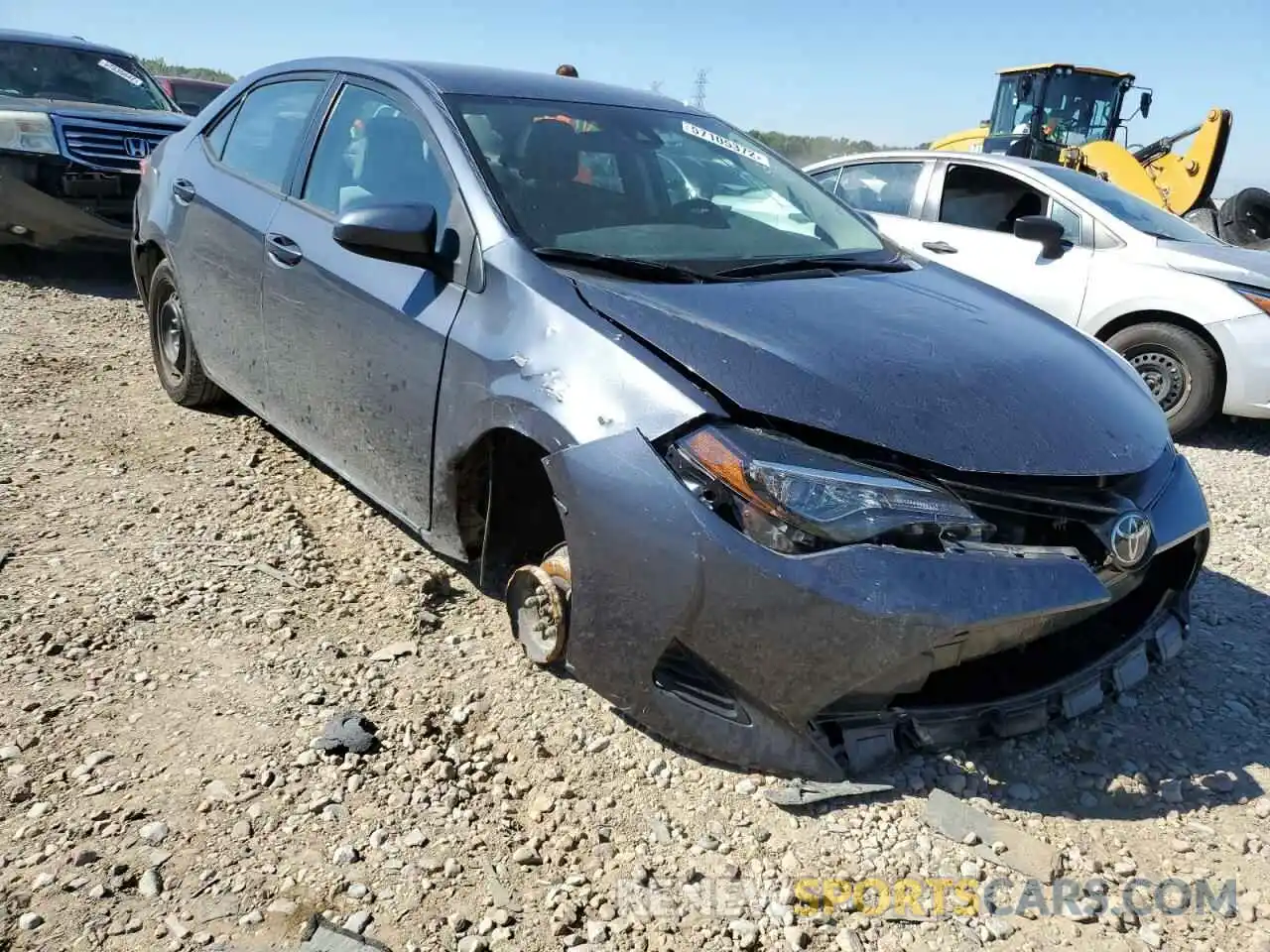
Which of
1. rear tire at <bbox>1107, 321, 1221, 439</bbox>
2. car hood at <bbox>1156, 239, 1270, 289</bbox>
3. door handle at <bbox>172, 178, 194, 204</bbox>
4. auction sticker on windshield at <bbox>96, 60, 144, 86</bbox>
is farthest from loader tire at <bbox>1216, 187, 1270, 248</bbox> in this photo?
auction sticker on windshield at <bbox>96, 60, 144, 86</bbox>

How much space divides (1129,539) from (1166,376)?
4.01m

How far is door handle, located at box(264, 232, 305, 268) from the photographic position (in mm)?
3293

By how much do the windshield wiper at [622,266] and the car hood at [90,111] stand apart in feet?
19.3

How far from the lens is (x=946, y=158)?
6598mm

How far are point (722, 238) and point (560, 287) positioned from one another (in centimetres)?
77

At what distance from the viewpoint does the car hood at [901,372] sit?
2201 millimetres

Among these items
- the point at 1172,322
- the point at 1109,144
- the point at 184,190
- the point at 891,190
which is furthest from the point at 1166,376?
the point at 1109,144

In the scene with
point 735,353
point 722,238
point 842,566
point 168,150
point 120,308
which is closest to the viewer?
point 842,566

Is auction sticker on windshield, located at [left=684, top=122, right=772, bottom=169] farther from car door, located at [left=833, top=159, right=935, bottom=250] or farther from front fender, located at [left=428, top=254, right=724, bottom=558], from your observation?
car door, located at [left=833, top=159, right=935, bottom=250]

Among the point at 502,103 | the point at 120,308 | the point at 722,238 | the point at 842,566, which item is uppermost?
the point at 502,103

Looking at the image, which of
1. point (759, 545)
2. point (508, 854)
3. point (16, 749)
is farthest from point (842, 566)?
point (16, 749)

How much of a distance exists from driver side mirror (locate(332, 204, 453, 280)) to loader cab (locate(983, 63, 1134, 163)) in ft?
43.2

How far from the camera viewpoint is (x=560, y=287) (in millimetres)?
2492

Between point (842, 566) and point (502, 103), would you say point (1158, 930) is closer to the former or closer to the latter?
point (842, 566)
